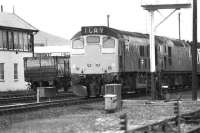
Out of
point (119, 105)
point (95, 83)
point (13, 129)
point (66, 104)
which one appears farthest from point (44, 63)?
point (13, 129)

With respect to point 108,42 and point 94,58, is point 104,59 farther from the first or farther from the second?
point 108,42

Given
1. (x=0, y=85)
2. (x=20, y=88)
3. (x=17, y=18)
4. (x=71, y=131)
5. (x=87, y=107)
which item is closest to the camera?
(x=71, y=131)

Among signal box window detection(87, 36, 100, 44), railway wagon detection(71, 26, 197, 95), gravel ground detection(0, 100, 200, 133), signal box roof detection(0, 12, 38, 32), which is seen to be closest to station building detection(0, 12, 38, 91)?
signal box roof detection(0, 12, 38, 32)

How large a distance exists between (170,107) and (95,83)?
703 centimetres

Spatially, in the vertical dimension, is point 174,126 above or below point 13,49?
below

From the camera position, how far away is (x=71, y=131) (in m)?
14.1

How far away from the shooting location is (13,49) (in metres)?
47.1

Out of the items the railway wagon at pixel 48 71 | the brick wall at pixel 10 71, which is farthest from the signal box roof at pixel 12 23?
the railway wagon at pixel 48 71

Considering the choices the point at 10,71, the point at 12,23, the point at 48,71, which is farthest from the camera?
the point at 12,23

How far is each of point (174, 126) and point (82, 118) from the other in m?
4.24

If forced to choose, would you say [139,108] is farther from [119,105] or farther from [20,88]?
[20,88]

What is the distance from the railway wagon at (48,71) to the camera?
3275 cm

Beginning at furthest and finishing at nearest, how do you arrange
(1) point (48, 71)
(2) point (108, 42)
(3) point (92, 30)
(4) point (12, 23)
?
1. (4) point (12, 23)
2. (1) point (48, 71)
3. (3) point (92, 30)
4. (2) point (108, 42)

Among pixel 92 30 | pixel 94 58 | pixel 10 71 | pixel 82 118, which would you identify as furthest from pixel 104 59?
pixel 10 71
